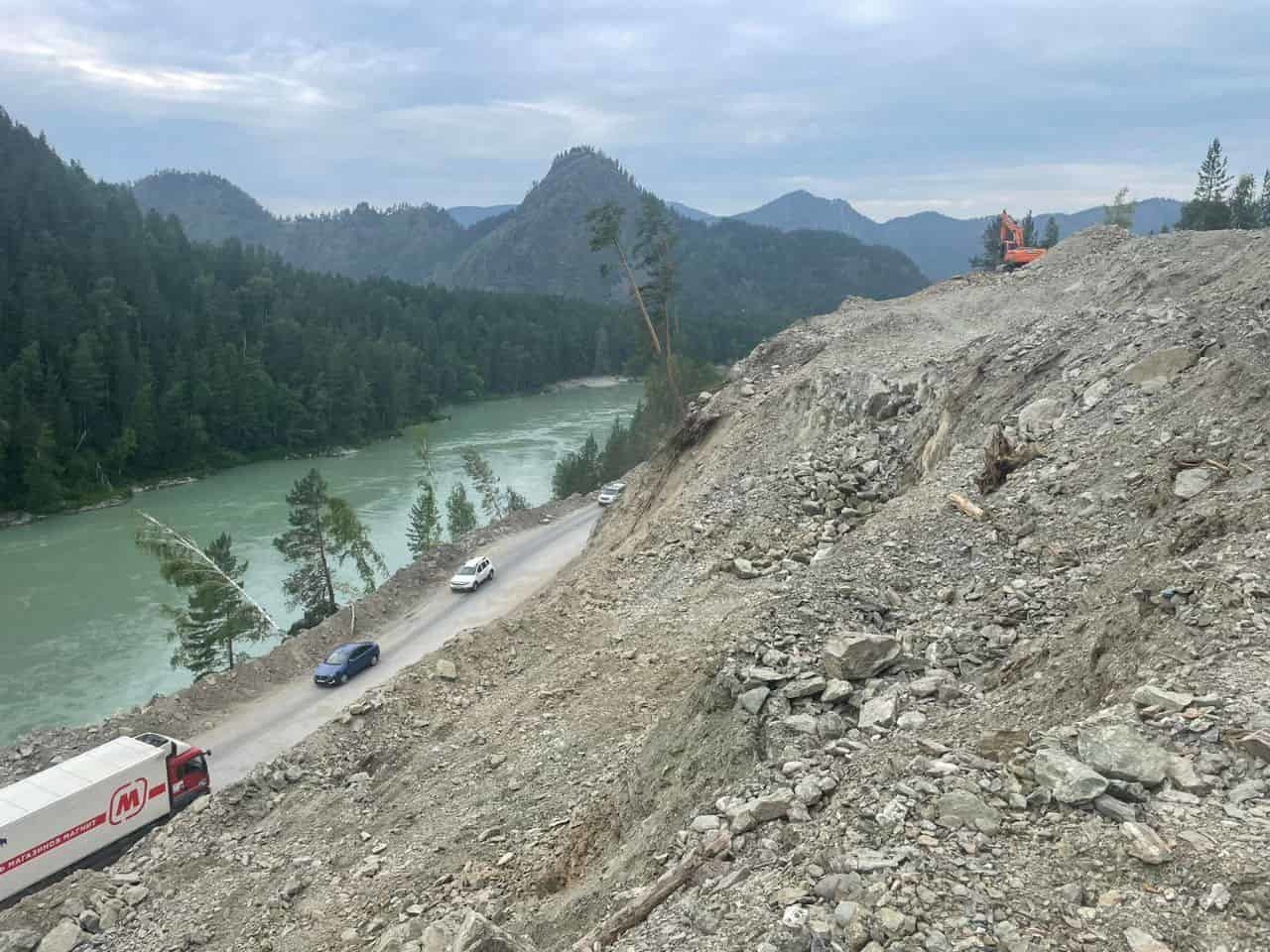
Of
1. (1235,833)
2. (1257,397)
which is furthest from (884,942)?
(1257,397)

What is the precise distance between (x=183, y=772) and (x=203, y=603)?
9.92 meters

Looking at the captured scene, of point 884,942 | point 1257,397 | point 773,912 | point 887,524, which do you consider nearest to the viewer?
point 884,942

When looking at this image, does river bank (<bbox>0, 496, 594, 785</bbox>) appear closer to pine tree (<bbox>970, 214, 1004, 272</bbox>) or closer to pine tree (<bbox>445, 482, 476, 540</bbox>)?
pine tree (<bbox>445, 482, 476, 540</bbox>)

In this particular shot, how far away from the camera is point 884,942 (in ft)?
14.7

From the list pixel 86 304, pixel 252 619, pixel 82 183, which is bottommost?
pixel 252 619

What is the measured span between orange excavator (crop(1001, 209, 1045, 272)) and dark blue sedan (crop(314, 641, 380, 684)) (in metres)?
21.1

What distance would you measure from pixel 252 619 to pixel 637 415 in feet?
83.4

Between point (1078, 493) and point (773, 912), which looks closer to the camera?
point (773, 912)

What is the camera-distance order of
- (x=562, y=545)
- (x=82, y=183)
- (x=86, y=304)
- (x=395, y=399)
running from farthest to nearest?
(x=82, y=183), (x=395, y=399), (x=86, y=304), (x=562, y=545)

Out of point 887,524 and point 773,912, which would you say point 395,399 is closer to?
point 887,524

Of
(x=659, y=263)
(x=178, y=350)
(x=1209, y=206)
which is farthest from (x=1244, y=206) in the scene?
(x=178, y=350)

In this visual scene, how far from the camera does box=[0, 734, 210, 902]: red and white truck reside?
12625 mm

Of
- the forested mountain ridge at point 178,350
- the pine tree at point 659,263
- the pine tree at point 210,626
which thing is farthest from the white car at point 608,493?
the forested mountain ridge at point 178,350

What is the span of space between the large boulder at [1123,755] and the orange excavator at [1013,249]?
25114 mm
